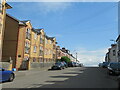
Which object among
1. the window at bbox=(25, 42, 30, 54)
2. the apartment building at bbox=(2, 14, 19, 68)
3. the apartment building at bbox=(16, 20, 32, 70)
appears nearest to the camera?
the apartment building at bbox=(16, 20, 32, 70)

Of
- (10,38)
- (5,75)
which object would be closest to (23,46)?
(10,38)

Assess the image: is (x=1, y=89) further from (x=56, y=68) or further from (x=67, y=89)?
(x=56, y=68)

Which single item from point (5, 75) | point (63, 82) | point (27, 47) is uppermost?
point (27, 47)

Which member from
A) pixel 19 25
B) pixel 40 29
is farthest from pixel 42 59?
pixel 19 25

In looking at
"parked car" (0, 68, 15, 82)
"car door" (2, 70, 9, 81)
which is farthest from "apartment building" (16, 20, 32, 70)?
"car door" (2, 70, 9, 81)

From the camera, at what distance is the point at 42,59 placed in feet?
147

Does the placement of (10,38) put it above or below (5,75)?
above

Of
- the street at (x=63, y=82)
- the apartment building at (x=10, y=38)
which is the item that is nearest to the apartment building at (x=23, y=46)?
the apartment building at (x=10, y=38)

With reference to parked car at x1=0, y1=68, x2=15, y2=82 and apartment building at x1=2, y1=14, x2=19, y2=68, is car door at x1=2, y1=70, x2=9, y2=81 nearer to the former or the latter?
parked car at x1=0, y1=68, x2=15, y2=82

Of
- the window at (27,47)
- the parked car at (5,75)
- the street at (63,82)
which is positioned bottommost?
the street at (63,82)

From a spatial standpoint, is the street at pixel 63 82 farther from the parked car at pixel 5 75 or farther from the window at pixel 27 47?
the window at pixel 27 47

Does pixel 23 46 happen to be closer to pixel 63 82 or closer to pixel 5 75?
pixel 5 75

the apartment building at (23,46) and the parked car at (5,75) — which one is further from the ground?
the apartment building at (23,46)

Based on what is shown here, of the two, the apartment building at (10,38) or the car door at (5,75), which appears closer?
the car door at (5,75)
